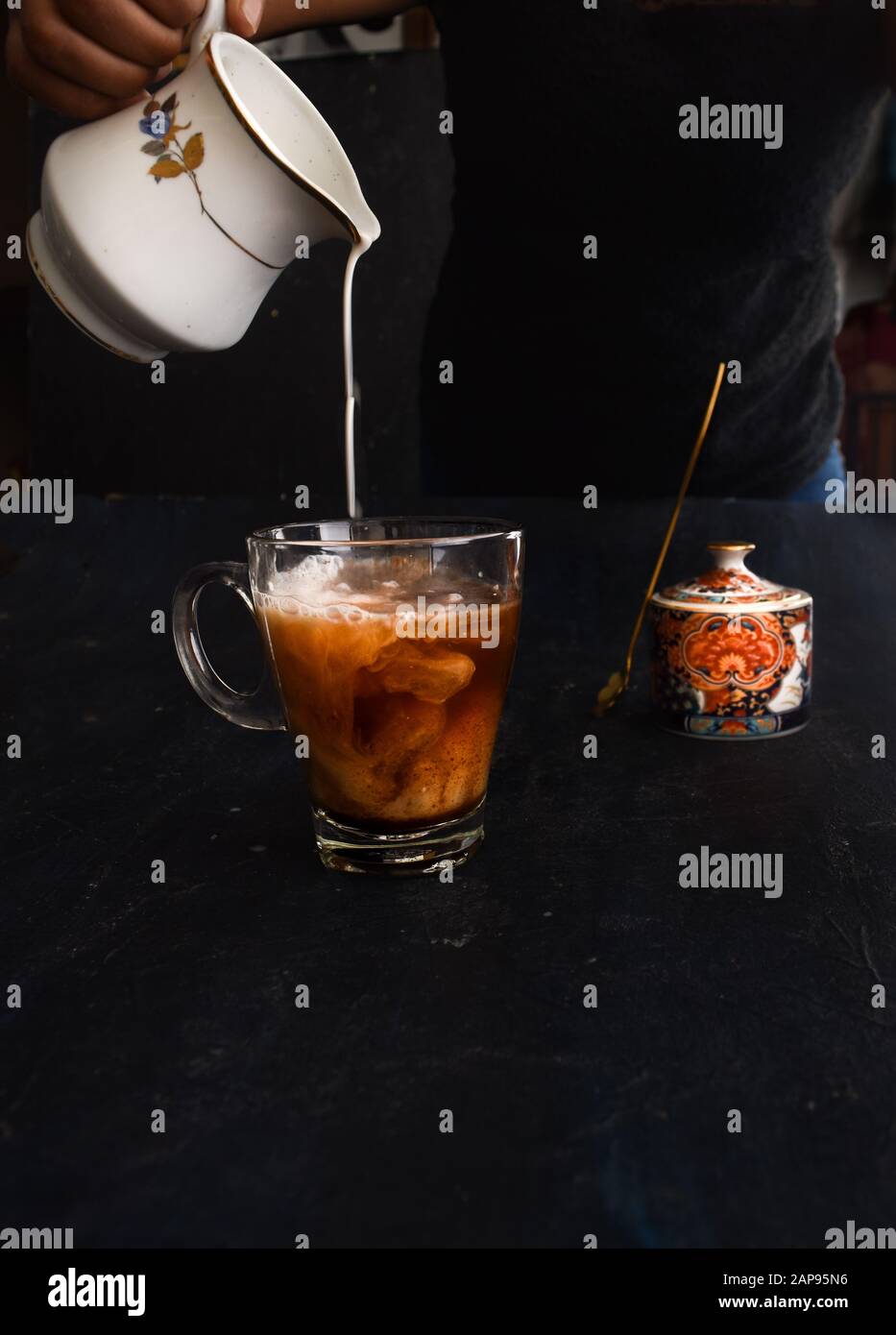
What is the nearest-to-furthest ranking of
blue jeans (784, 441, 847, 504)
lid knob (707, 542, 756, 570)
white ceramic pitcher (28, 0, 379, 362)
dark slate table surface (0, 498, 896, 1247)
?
dark slate table surface (0, 498, 896, 1247)
white ceramic pitcher (28, 0, 379, 362)
lid knob (707, 542, 756, 570)
blue jeans (784, 441, 847, 504)

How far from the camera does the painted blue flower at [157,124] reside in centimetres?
96

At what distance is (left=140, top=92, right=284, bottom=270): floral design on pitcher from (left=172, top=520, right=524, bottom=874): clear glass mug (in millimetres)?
355

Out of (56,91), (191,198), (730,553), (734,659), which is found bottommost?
(734,659)

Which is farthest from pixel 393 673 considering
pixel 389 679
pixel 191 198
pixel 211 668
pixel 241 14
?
pixel 241 14

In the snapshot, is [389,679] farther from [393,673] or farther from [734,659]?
[734,659]

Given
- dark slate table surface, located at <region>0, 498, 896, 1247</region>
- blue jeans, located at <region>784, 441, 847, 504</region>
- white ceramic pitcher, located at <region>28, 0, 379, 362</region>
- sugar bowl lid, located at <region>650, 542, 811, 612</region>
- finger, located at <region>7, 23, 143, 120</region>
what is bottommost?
dark slate table surface, located at <region>0, 498, 896, 1247</region>

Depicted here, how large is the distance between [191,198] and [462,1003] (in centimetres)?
71

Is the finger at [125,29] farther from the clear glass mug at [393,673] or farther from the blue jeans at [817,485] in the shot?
the blue jeans at [817,485]

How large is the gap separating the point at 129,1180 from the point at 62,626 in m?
1.20

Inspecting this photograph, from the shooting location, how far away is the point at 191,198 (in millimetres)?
956

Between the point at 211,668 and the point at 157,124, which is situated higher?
the point at 157,124

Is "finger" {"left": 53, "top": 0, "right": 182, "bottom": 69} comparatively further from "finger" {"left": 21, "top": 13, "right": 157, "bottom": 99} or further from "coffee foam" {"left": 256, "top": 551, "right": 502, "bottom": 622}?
"coffee foam" {"left": 256, "top": 551, "right": 502, "bottom": 622}

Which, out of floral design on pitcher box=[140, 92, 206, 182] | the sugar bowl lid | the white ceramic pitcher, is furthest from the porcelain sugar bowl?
floral design on pitcher box=[140, 92, 206, 182]

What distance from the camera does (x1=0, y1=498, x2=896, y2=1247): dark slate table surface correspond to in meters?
0.45
